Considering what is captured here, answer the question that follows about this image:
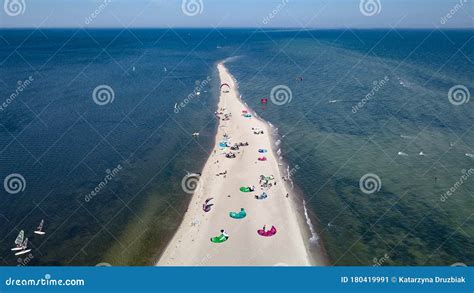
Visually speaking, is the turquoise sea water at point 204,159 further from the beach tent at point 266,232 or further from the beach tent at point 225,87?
the beach tent at point 266,232

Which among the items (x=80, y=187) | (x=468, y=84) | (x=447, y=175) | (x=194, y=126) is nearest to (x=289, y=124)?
(x=194, y=126)

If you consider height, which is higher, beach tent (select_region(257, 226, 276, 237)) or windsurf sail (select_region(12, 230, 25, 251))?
beach tent (select_region(257, 226, 276, 237))

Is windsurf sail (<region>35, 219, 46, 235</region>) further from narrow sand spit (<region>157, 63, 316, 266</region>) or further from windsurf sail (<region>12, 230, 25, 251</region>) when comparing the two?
narrow sand spit (<region>157, 63, 316, 266</region>)

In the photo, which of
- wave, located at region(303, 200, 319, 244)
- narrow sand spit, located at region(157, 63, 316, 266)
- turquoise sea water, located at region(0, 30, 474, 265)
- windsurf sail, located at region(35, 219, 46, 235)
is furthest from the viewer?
windsurf sail, located at region(35, 219, 46, 235)

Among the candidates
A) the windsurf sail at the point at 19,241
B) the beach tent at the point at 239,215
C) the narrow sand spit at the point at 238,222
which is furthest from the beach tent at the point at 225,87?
the windsurf sail at the point at 19,241

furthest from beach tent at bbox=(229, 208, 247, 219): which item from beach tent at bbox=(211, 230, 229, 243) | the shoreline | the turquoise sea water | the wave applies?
the wave

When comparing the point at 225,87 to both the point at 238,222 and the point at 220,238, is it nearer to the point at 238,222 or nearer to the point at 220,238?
the point at 238,222

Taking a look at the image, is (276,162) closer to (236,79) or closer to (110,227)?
(110,227)

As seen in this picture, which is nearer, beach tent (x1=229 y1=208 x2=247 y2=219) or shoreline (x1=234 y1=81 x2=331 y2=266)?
shoreline (x1=234 y1=81 x2=331 y2=266)
